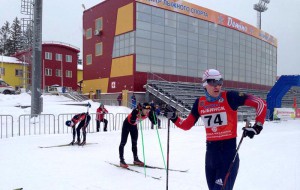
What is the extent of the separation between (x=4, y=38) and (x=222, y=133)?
84.0 m

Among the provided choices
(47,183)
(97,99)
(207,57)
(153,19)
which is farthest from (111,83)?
(47,183)

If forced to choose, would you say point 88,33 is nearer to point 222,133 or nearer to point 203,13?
point 203,13

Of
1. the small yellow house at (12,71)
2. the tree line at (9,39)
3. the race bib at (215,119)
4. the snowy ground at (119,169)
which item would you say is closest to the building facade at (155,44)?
the small yellow house at (12,71)

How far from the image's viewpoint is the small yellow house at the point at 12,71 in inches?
1794

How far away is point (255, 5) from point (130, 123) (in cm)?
5686

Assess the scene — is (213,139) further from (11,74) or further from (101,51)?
(11,74)

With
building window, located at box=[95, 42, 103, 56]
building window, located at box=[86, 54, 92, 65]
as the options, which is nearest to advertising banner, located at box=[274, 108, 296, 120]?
building window, located at box=[95, 42, 103, 56]

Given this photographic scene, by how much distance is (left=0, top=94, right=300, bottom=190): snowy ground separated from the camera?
19.8 ft

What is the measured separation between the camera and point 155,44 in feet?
101

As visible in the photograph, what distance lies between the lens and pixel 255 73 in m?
45.8

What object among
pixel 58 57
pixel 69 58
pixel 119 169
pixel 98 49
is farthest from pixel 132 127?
pixel 69 58

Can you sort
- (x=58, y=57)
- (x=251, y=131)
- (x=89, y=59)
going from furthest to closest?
(x=58, y=57) → (x=89, y=59) → (x=251, y=131)

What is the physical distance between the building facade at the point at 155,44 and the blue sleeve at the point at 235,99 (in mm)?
25038

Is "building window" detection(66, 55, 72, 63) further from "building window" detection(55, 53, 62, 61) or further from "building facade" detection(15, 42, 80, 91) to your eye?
"building window" detection(55, 53, 62, 61)
